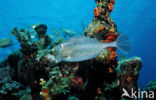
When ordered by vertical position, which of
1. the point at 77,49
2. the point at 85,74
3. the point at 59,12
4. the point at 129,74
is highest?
the point at 59,12

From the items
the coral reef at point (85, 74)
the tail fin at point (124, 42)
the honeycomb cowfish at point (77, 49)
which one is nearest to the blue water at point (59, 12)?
the coral reef at point (85, 74)


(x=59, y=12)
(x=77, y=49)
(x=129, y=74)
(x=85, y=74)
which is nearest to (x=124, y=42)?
(x=77, y=49)

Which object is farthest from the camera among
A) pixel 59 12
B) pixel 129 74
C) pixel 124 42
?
pixel 59 12

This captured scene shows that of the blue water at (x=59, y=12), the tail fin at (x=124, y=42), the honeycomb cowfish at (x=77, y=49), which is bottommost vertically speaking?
the honeycomb cowfish at (x=77, y=49)

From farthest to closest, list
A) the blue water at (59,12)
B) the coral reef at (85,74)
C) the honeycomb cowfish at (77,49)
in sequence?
the blue water at (59,12) < the coral reef at (85,74) < the honeycomb cowfish at (77,49)

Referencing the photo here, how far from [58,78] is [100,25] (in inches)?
92.3

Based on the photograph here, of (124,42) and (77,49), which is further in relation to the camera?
(124,42)

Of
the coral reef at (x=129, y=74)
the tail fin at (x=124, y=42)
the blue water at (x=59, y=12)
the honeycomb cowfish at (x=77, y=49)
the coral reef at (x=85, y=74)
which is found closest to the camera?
the honeycomb cowfish at (x=77, y=49)

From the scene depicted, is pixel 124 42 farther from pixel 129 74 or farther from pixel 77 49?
pixel 129 74

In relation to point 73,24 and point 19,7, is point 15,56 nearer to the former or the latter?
point 19,7

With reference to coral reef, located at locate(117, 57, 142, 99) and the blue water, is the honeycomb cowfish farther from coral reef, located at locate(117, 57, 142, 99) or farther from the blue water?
the blue water

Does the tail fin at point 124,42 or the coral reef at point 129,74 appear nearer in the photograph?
the tail fin at point 124,42

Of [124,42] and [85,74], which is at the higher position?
[124,42]

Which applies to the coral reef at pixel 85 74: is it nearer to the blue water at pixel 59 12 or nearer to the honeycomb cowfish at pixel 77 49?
the honeycomb cowfish at pixel 77 49
